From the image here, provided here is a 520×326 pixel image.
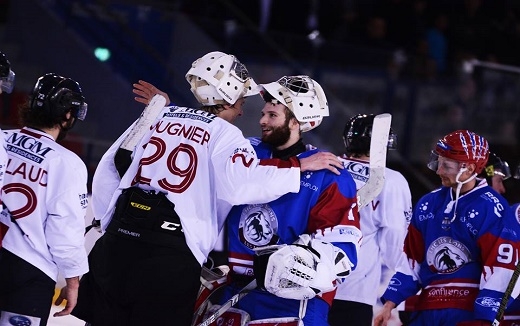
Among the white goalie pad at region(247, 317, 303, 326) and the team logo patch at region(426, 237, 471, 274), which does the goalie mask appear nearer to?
the team logo patch at region(426, 237, 471, 274)

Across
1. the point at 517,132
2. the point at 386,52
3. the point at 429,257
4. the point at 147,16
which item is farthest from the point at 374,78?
the point at 429,257

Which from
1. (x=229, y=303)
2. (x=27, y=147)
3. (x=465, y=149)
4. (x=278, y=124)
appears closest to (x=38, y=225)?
(x=27, y=147)

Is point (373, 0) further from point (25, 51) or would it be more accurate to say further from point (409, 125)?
point (25, 51)

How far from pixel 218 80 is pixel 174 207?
51 cm

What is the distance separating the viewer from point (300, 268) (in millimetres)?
3365

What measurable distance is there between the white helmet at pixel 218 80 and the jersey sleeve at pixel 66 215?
52cm

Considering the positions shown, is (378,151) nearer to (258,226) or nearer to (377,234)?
(258,226)

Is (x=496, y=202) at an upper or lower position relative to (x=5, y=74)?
lower

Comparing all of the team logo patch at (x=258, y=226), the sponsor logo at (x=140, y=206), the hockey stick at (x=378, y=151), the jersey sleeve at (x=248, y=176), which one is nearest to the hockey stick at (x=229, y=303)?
the team logo patch at (x=258, y=226)

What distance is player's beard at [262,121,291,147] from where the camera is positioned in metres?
3.73

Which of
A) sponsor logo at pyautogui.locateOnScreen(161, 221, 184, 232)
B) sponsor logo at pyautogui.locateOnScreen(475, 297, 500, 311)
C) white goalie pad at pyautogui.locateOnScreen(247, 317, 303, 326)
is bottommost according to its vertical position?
white goalie pad at pyautogui.locateOnScreen(247, 317, 303, 326)

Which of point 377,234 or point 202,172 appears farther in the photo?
point 377,234

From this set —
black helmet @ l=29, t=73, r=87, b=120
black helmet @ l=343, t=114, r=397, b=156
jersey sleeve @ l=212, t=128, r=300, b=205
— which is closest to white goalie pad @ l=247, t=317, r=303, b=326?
jersey sleeve @ l=212, t=128, r=300, b=205

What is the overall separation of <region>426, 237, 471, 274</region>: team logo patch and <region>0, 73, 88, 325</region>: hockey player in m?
1.43
